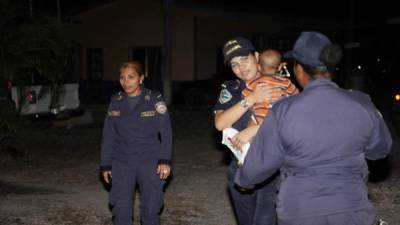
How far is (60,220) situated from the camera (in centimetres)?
691

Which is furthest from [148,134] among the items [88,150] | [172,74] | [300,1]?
[300,1]

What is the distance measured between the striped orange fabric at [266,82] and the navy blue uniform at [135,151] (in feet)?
5.50

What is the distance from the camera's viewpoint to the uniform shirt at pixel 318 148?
2992mm

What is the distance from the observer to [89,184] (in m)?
8.84

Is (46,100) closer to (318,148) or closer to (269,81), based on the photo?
(269,81)

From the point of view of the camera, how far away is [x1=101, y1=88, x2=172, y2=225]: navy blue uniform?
5.43m

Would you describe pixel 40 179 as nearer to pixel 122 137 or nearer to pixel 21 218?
pixel 21 218

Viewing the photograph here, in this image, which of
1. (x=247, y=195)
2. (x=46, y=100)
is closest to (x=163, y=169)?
(x=247, y=195)

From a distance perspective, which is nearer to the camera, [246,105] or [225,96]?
[246,105]

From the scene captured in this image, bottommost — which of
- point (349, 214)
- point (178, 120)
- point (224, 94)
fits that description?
point (178, 120)

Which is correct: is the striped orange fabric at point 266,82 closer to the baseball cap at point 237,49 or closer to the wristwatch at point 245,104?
the wristwatch at point 245,104

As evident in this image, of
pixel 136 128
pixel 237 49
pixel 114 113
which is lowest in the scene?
pixel 136 128

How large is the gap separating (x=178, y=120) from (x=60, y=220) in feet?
34.7

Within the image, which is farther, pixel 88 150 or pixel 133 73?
pixel 88 150
